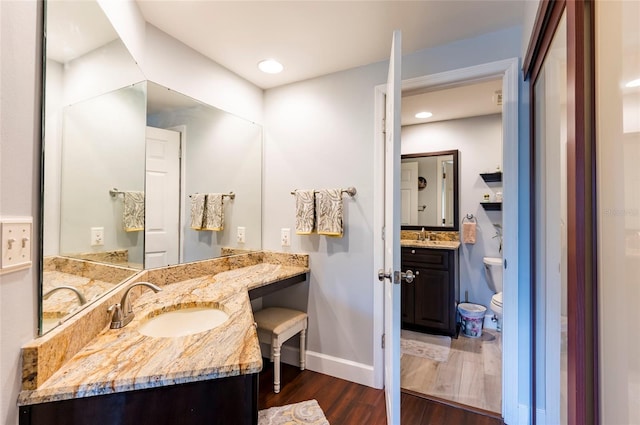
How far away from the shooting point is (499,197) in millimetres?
3062

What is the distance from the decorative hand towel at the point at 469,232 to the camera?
10.2 feet

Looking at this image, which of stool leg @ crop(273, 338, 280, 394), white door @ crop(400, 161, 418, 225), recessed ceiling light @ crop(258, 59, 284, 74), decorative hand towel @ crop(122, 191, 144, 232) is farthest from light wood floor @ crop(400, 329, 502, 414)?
recessed ceiling light @ crop(258, 59, 284, 74)

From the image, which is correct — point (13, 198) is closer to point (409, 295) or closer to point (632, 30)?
point (632, 30)

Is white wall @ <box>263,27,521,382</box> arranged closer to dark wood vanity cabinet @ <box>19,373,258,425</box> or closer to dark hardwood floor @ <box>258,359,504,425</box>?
dark hardwood floor @ <box>258,359,504,425</box>

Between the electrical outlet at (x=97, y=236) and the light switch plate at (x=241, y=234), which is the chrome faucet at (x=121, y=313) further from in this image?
the light switch plate at (x=241, y=234)

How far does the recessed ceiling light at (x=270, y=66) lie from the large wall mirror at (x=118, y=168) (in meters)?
0.43

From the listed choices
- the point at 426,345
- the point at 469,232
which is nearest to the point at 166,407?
the point at 426,345

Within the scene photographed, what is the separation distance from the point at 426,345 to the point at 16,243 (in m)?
2.86

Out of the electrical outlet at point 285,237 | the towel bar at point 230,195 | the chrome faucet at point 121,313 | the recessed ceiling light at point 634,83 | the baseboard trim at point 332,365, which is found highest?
the recessed ceiling light at point 634,83

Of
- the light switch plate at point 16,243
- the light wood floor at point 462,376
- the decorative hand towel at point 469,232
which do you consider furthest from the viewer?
the decorative hand towel at point 469,232

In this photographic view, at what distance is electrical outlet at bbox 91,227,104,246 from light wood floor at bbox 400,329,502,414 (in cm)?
207

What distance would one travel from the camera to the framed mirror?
10.8ft

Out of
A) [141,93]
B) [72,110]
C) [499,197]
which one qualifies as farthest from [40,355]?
[499,197]

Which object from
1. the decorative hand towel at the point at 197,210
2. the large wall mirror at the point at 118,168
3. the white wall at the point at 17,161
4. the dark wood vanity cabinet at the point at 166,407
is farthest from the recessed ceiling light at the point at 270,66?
the dark wood vanity cabinet at the point at 166,407
